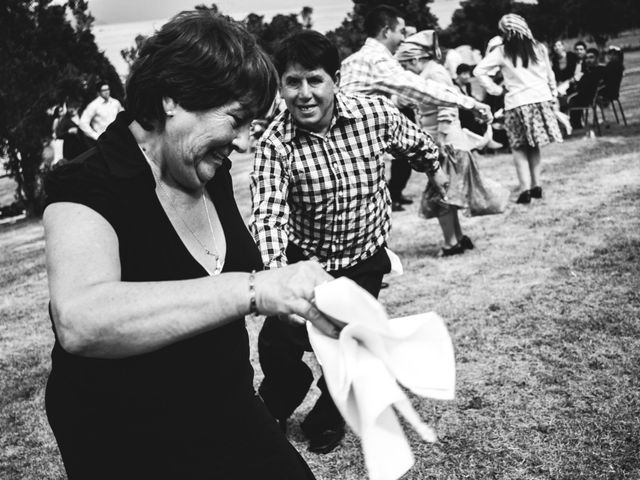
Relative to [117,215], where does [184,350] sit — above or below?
below

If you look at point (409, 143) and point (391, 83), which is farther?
point (391, 83)

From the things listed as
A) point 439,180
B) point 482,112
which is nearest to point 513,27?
point 482,112

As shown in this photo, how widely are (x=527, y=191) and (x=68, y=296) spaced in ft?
26.1

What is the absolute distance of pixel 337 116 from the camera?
339 cm

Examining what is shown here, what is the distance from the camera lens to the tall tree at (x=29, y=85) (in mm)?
14820

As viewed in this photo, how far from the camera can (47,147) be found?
15.4 metres

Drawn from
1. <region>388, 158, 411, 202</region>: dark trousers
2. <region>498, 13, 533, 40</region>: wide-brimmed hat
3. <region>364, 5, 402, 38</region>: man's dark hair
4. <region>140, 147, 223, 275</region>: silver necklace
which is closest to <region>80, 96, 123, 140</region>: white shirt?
<region>388, 158, 411, 202</region>: dark trousers

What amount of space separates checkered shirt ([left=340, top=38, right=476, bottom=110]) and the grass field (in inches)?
64.4

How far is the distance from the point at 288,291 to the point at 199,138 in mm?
567

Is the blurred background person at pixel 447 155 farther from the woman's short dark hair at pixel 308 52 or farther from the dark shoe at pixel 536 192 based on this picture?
the woman's short dark hair at pixel 308 52

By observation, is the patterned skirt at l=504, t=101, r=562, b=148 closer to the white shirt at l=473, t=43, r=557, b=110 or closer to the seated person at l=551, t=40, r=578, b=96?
the white shirt at l=473, t=43, r=557, b=110

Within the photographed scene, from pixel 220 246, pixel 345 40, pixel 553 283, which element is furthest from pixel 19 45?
pixel 345 40

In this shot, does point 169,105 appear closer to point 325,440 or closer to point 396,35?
point 325,440

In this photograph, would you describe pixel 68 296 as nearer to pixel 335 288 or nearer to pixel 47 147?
pixel 335 288
